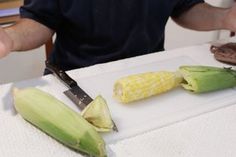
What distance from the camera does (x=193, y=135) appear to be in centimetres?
60

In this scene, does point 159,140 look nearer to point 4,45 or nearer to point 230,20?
point 4,45

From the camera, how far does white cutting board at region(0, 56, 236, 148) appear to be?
2.00ft

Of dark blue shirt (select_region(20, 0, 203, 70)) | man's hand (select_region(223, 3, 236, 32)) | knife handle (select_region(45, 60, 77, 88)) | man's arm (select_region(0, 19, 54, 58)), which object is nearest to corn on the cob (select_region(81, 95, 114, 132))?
knife handle (select_region(45, 60, 77, 88))

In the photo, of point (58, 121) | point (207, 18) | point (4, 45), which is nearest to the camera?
point (58, 121)

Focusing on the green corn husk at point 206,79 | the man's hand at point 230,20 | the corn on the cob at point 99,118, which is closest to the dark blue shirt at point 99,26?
the man's hand at point 230,20

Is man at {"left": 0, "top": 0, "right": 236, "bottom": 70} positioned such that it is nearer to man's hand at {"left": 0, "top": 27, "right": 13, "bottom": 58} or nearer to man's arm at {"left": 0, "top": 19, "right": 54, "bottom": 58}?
man's arm at {"left": 0, "top": 19, "right": 54, "bottom": 58}

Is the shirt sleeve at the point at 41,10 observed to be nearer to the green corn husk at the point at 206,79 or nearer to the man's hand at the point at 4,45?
the man's hand at the point at 4,45

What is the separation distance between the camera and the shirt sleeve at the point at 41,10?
908mm

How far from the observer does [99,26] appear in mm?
948

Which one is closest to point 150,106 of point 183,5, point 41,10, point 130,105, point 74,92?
point 130,105

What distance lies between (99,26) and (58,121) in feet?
1.48

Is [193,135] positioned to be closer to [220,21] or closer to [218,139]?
[218,139]

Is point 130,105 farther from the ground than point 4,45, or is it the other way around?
point 4,45

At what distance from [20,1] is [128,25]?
62cm
